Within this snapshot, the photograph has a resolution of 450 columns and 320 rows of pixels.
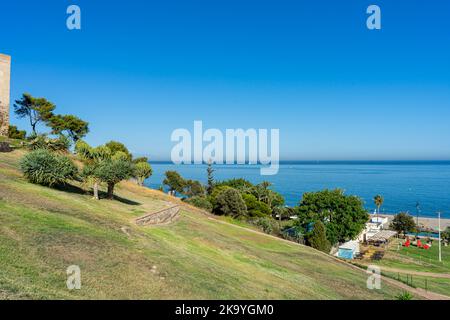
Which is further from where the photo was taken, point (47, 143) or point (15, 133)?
point (15, 133)

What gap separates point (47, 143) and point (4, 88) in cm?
1547

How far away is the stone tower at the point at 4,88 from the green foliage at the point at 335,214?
1802 inches

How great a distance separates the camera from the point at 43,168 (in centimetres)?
2044

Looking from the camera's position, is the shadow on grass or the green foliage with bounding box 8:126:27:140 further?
the green foliage with bounding box 8:126:27:140

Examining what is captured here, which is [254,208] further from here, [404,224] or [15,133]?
[15,133]

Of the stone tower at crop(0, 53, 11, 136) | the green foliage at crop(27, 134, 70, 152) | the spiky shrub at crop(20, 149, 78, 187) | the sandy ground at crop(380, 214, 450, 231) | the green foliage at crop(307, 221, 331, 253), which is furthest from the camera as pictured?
the sandy ground at crop(380, 214, 450, 231)

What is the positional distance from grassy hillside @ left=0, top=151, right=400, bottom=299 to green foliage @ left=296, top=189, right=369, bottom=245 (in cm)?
3200

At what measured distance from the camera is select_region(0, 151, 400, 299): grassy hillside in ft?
29.3

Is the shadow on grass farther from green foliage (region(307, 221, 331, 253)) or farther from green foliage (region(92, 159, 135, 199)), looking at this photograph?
green foliage (region(307, 221, 331, 253))

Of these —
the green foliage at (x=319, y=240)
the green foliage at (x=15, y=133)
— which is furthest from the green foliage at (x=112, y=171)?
the green foliage at (x=15, y=133)

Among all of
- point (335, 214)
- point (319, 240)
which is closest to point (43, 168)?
point (319, 240)

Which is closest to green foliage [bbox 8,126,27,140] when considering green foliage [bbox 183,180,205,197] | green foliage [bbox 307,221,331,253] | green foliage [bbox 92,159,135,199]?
green foliage [bbox 92,159,135,199]
